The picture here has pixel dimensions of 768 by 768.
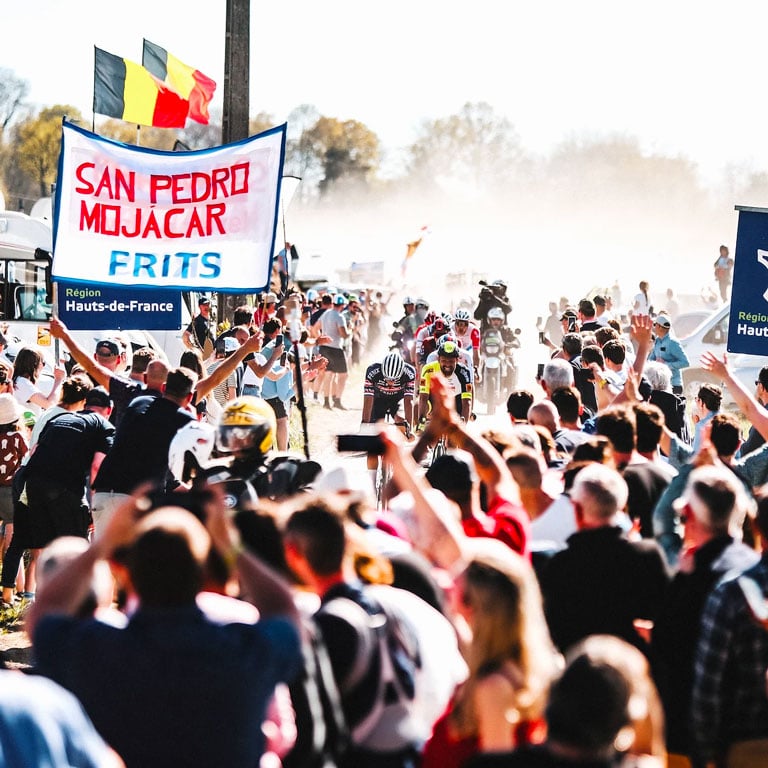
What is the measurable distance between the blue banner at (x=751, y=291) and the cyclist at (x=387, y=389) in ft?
14.3

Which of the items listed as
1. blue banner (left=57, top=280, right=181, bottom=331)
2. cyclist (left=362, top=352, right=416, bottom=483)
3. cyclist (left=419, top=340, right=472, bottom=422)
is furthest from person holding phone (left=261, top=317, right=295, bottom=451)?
blue banner (left=57, top=280, right=181, bottom=331)

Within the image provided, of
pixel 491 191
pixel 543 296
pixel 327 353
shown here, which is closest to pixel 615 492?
pixel 327 353

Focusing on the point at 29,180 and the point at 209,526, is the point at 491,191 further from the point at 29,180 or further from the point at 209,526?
the point at 209,526

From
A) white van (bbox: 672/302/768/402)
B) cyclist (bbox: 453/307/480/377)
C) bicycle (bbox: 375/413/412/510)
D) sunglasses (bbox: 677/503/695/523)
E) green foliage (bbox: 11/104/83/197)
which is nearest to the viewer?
sunglasses (bbox: 677/503/695/523)

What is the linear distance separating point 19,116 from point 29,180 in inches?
235

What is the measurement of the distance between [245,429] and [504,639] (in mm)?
2492

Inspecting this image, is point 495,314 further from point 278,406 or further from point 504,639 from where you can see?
point 504,639

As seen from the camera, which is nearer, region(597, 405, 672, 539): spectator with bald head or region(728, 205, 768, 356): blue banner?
region(597, 405, 672, 539): spectator with bald head

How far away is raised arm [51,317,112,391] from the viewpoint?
798cm

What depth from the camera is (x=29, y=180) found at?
79812 millimetres

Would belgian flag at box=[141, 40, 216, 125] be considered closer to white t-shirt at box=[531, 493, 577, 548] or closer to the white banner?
the white banner

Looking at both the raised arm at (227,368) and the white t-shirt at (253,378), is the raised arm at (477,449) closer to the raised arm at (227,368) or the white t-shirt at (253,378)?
the raised arm at (227,368)

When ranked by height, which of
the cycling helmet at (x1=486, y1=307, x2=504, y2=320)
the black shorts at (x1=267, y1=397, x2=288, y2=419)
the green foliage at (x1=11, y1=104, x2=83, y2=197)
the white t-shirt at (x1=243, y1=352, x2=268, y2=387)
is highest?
the green foliage at (x1=11, y1=104, x2=83, y2=197)

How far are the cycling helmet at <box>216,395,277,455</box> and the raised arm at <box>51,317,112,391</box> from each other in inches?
104
